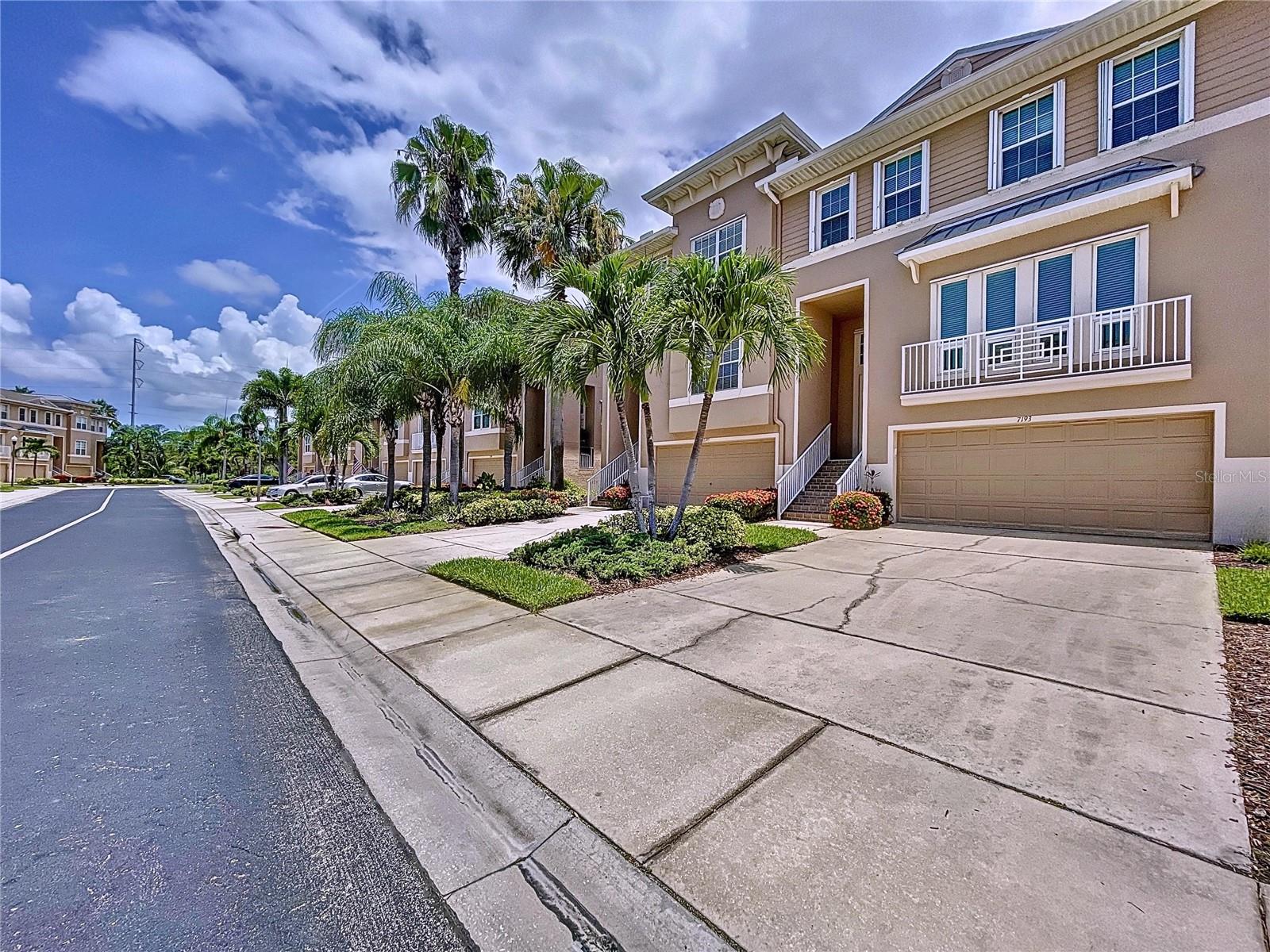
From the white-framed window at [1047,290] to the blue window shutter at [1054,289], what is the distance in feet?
0.04

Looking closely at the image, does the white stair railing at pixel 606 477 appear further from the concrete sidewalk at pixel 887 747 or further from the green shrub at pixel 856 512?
the concrete sidewalk at pixel 887 747

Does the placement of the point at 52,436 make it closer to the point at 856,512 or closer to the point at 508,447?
the point at 508,447

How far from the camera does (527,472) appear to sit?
83.7 ft

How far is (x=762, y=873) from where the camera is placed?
2.30m

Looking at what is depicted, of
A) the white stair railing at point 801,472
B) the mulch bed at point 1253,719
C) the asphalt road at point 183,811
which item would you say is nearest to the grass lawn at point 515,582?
the asphalt road at point 183,811

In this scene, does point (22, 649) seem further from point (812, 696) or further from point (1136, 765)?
point (1136, 765)

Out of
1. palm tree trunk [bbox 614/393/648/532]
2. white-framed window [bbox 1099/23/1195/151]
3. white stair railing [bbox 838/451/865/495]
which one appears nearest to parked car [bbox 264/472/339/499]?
palm tree trunk [bbox 614/393/648/532]

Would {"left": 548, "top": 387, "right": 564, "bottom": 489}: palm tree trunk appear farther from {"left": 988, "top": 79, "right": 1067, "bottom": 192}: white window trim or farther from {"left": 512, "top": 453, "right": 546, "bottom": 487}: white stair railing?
{"left": 988, "top": 79, "right": 1067, "bottom": 192}: white window trim

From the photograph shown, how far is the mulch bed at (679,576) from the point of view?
722 centimetres

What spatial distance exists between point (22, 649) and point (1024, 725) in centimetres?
837

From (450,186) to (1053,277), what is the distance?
56.9 ft

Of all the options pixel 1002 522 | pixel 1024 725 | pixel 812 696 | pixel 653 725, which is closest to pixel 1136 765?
pixel 1024 725

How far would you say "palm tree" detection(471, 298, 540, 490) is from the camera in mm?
14891

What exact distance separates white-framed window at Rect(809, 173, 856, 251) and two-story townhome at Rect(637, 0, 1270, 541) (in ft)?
0.16
